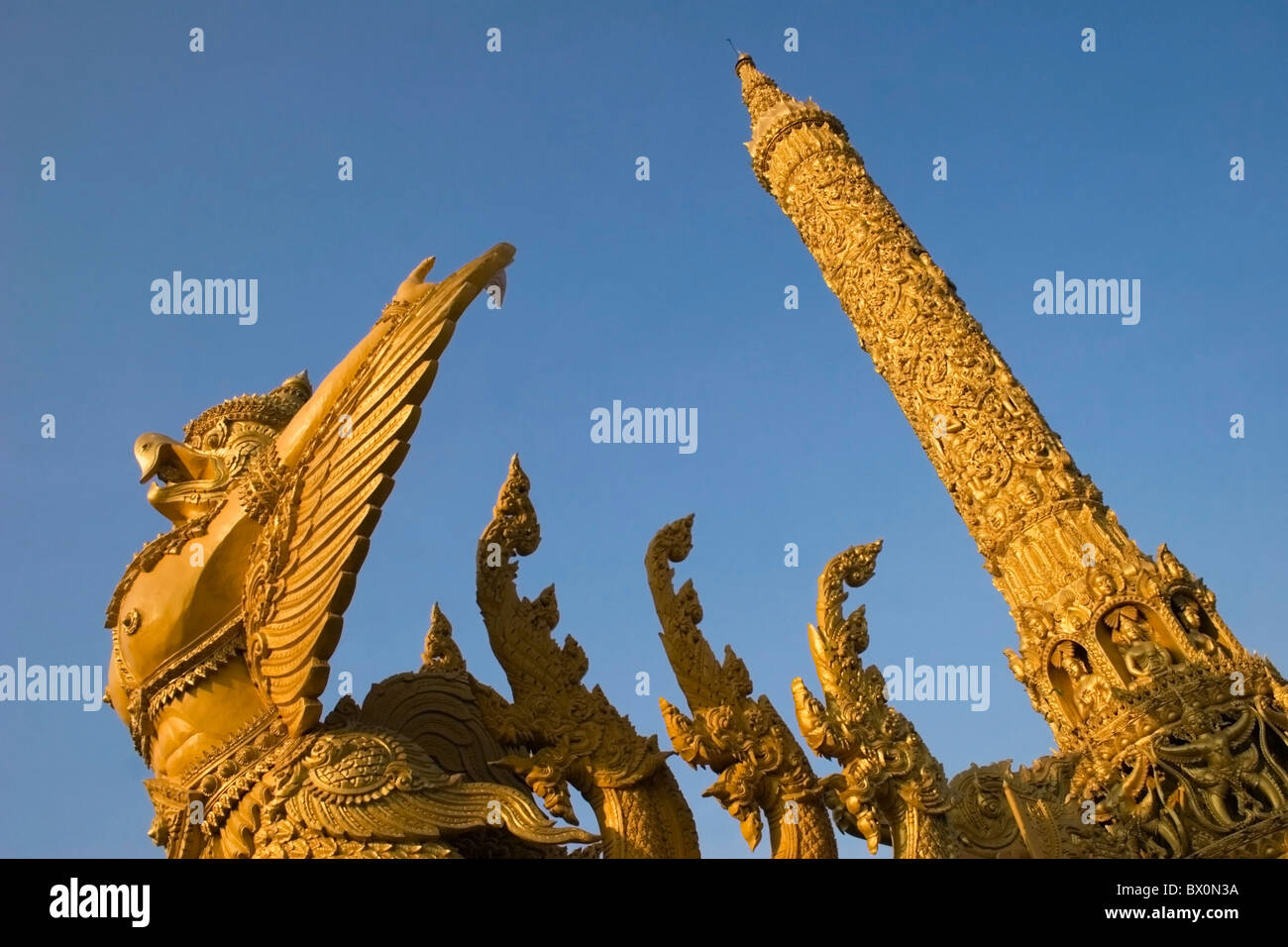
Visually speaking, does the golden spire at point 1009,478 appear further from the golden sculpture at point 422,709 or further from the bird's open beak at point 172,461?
the bird's open beak at point 172,461

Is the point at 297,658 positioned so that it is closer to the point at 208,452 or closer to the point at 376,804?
the point at 376,804

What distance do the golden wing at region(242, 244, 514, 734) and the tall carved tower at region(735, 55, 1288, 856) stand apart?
4.40m

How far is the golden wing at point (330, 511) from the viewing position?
4.57 metres

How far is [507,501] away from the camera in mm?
5516

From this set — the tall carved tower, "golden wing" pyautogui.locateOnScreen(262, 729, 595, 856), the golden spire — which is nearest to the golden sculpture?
"golden wing" pyautogui.locateOnScreen(262, 729, 595, 856)

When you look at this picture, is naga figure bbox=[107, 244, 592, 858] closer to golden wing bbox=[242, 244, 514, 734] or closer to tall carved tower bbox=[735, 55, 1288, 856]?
golden wing bbox=[242, 244, 514, 734]

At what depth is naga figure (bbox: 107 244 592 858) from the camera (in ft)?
14.7

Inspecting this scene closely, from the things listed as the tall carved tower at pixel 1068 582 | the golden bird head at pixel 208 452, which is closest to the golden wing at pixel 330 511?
the golden bird head at pixel 208 452


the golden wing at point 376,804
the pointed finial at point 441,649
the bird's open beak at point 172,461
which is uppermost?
the bird's open beak at point 172,461

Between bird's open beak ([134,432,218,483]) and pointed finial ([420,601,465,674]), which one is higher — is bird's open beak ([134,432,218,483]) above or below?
above

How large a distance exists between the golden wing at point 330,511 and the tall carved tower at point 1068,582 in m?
4.40

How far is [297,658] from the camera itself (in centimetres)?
456
